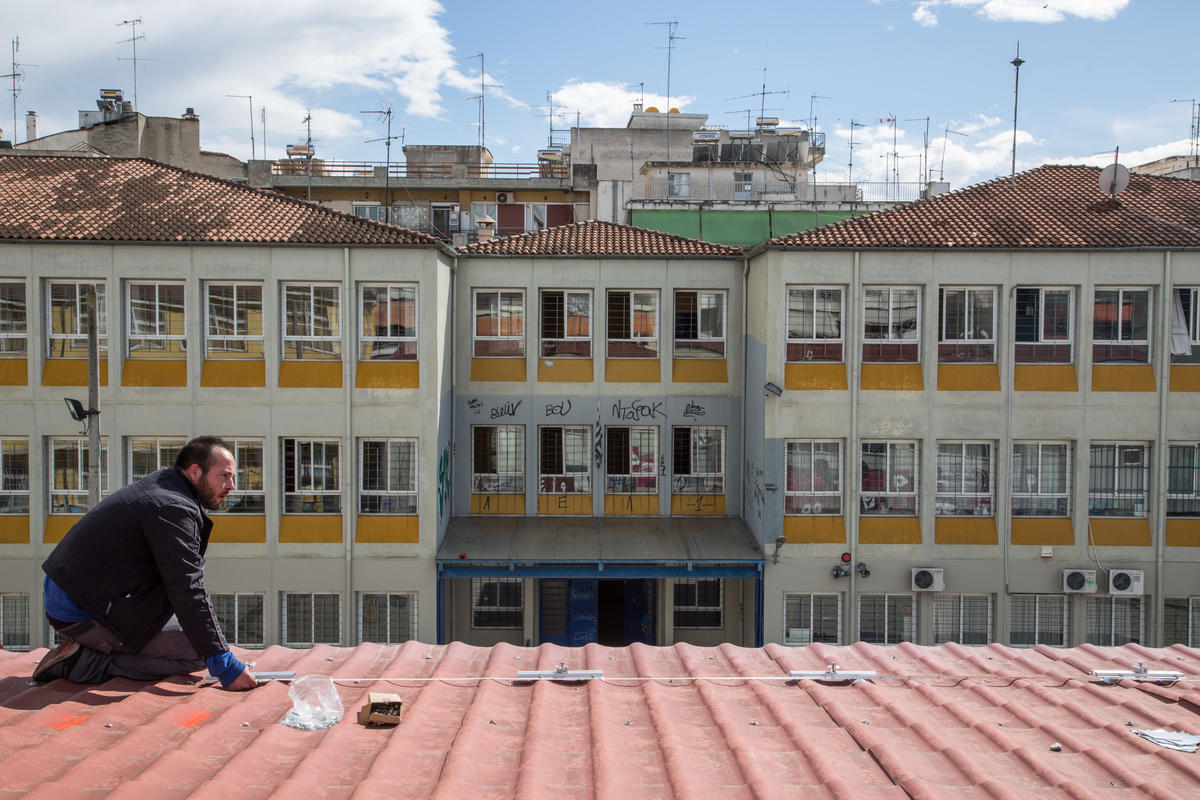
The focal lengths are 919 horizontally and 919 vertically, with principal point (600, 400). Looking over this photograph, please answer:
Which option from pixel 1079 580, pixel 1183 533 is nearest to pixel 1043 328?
pixel 1183 533

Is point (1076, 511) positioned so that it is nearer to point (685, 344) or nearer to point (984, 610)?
point (984, 610)

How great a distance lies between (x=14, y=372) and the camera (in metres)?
20.7

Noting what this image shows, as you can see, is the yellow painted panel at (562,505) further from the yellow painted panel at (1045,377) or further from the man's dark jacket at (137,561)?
the man's dark jacket at (137,561)

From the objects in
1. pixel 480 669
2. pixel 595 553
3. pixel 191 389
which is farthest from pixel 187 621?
pixel 191 389

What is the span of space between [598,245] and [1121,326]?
12.4 m

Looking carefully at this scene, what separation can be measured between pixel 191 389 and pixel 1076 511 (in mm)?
20206

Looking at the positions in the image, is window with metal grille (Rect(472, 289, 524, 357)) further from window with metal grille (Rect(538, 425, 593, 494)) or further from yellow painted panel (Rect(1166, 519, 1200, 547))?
yellow painted panel (Rect(1166, 519, 1200, 547))

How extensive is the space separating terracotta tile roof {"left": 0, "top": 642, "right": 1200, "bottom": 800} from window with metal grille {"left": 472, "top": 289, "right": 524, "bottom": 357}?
1667 centimetres

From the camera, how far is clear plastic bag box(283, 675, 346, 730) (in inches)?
198

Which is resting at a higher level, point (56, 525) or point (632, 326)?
point (632, 326)

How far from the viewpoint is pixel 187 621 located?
16.3ft

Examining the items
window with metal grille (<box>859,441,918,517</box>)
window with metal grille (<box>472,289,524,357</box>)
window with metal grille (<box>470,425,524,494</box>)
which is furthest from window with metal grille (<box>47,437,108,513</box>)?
window with metal grille (<box>859,441,918,517</box>)

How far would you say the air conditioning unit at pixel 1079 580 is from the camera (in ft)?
67.8

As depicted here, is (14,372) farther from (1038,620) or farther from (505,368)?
(1038,620)
